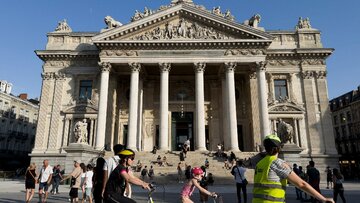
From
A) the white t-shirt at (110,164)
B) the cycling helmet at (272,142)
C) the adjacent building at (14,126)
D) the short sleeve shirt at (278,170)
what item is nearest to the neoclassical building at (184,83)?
the adjacent building at (14,126)

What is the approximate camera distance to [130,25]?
106 feet

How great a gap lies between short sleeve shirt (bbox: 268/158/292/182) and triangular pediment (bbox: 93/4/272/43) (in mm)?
29115

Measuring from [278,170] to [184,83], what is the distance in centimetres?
3462

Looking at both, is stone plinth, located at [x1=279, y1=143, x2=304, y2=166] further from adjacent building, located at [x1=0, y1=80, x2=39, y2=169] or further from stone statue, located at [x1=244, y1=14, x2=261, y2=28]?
adjacent building, located at [x1=0, y1=80, x2=39, y2=169]

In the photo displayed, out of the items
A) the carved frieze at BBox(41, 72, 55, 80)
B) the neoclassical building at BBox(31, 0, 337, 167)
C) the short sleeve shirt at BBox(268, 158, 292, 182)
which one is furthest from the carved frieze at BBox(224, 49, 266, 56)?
the short sleeve shirt at BBox(268, 158, 292, 182)

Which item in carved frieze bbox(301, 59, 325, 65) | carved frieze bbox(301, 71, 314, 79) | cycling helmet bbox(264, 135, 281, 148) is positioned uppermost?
carved frieze bbox(301, 59, 325, 65)

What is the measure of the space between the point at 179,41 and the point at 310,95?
17.0m

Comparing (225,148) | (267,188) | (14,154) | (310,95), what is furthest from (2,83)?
(267,188)

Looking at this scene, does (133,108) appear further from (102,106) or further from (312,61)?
(312,61)

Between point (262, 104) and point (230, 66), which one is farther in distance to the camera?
point (230, 66)

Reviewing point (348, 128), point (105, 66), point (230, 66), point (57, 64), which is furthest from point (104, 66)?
point (348, 128)

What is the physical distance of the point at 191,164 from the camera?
2622 cm

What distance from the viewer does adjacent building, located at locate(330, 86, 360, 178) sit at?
53.3 metres

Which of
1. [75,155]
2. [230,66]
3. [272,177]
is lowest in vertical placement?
[272,177]
